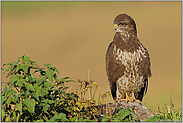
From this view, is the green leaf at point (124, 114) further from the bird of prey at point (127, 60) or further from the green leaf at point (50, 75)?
the bird of prey at point (127, 60)

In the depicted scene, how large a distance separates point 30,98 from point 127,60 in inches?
99.2

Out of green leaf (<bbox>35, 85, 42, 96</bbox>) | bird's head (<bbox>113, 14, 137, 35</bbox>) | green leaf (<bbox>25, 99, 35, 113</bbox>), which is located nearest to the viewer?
green leaf (<bbox>25, 99, 35, 113</bbox>)

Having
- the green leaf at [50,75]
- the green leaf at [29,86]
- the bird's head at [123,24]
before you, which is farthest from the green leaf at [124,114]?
the bird's head at [123,24]

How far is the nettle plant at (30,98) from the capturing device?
3164 mm

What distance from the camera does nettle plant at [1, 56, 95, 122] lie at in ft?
10.4

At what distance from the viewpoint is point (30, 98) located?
3.32 m

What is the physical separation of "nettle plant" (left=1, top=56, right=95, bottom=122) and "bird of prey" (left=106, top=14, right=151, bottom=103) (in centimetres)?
187

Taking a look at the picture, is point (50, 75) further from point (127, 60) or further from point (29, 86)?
point (127, 60)

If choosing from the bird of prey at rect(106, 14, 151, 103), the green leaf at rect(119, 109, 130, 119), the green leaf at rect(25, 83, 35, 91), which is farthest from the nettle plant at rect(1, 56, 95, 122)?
the bird of prey at rect(106, 14, 151, 103)

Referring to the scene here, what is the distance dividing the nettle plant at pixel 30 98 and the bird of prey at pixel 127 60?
6.14 ft

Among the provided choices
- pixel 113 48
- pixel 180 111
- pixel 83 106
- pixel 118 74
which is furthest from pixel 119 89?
pixel 83 106

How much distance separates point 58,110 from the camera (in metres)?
3.63

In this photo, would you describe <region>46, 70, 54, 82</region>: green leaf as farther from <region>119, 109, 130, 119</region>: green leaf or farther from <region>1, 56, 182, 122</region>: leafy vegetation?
<region>119, 109, 130, 119</region>: green leaf

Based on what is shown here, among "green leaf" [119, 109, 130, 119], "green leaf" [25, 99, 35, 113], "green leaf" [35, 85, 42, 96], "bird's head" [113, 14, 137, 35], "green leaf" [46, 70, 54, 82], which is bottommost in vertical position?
"green leaf" [119, 109, 130, 119]
